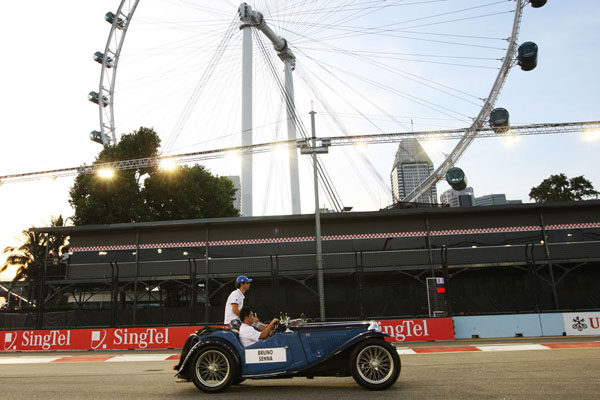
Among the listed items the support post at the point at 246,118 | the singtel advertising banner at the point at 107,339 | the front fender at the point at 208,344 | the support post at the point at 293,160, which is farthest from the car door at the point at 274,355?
the support post at the point at 246,118

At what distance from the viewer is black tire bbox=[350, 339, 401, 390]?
605cm

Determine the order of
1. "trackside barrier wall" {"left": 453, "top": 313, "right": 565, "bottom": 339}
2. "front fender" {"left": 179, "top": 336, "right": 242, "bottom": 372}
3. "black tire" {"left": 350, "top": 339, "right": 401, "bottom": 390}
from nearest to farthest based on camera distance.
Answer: "black tire" {"left": 350, "top": 339, "right": 401, "bottom": 390}, "front fender" {"left": 179, "top": 336, "right": 242, "bottom": 372}, "trackside barrier wall" {"left": 453, "top": 313, "right": 565, "bottom": 339}

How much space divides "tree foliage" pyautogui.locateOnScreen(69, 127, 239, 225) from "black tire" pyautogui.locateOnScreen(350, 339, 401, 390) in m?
32.9

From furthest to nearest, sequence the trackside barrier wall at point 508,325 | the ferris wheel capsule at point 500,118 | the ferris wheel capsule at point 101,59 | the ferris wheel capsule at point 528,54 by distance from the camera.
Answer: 1. the ferris wheel capsule at point 101,59
2. the ferris wheel capsule at point 500,118
3. the ferris wheel capsule at point 528,54
4. the trackside barrier wall at point 508,325

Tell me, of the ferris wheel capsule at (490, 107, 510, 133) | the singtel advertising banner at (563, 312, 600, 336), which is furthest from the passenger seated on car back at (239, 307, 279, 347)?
the ferris wheel capsule at (490, 107, 510, 133)

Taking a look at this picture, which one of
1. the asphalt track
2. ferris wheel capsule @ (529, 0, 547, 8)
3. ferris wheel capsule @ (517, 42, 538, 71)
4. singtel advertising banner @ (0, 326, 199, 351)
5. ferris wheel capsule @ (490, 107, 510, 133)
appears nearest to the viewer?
the asphalt track

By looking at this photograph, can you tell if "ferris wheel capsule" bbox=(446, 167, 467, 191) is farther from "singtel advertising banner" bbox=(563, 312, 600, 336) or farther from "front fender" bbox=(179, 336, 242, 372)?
"front fender" bbox=(179, 336, 242, 372)

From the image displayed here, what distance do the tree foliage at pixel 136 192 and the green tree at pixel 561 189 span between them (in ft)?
130

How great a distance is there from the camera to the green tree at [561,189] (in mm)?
50906

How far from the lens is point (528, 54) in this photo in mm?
30016

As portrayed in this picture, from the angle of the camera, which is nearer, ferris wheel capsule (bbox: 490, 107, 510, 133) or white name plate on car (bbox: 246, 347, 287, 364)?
white name plate on car (bbox: 246, 347, 287, 364)

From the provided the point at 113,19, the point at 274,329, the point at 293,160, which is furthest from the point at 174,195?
the point at 274,329

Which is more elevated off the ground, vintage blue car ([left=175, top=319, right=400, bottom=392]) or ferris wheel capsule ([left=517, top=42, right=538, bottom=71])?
ferris wheel capsule ([left=517, top=42, right=538, bottom=71])

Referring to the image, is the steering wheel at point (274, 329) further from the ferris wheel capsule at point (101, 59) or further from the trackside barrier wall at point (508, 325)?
the ferris wheel capsule at point (101, 59)
